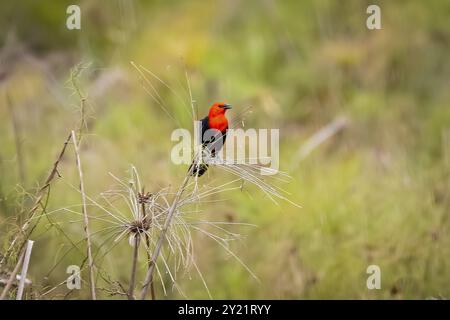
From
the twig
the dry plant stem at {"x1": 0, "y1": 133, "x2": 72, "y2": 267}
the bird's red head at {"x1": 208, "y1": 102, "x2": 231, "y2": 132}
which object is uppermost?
the bird's red head at {"x1": 208, "y1": 102, "x2": 231, "y2": 132}

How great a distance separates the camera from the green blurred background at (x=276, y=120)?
18.1 ft

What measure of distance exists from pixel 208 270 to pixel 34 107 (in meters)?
2.55

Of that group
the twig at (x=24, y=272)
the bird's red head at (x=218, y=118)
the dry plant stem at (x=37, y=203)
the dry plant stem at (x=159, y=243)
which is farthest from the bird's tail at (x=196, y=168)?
the bird's red head at (x=218, y=118)

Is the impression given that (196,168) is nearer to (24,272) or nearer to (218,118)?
(24,272)

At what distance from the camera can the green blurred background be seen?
5.52 metres

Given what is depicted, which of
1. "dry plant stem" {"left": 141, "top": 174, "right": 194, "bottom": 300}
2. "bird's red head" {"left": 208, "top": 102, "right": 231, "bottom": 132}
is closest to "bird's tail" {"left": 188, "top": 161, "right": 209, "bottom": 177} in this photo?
"dry plant stem" {"left": 141, "top": 174, "right": 194, "bottom": 300}

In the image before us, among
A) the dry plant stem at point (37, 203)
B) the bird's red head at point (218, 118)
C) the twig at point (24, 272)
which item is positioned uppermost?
the bird's red head at point (218, 118)

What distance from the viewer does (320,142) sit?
694 centimetres

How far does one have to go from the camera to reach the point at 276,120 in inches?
292

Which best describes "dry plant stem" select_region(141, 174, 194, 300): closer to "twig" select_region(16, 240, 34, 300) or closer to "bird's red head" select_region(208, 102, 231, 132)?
"twig" select_region(16, 240, 34, 300)

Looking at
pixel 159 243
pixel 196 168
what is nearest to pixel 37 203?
pixel 159 243

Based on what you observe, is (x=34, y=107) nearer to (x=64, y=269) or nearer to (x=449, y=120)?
(x=64, y=269)

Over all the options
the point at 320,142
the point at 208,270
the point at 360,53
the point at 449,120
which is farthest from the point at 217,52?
the point at 208,270

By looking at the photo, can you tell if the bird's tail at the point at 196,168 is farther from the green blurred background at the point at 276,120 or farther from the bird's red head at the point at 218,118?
the bird's red head at the point at 218,118
